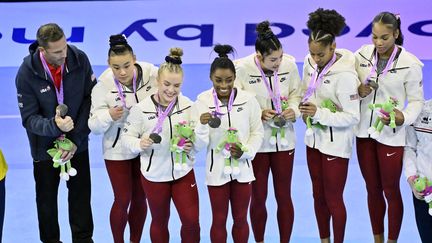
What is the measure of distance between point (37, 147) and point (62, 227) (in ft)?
4.15

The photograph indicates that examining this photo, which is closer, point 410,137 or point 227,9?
point 410,137

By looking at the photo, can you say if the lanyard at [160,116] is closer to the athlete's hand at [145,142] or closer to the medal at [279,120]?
the athlete's hand at [145,142]

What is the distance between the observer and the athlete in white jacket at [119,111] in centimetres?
623

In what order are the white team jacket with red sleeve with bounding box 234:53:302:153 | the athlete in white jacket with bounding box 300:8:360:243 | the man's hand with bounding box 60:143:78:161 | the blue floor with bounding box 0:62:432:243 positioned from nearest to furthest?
the athlete in white jacket with bounding box 300:8:360:243, the man's hand with bounding box 60:143:78:161, the white team jacket with red sleeve with bounding box 234:53:302:153, the blue floor with bounding box 0:62:432:243

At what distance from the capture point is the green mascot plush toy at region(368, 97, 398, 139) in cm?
615

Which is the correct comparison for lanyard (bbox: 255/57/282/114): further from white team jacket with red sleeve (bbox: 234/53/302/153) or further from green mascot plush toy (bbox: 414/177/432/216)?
green mascot plush toy (bbox: 414/177/432/216)

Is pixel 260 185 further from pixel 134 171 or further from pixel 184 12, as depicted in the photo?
pixel 184 12

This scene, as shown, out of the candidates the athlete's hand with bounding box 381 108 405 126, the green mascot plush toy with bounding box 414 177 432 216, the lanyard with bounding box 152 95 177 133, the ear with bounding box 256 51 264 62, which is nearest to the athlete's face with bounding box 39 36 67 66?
the lanyard with bounding box 152 95 177 133

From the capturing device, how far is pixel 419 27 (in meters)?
11.4

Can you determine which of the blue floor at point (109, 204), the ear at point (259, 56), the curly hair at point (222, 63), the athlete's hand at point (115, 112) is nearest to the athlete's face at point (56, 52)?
the athlete's hand at point (115, 112)

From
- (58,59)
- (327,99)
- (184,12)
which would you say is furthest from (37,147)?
(184,12)

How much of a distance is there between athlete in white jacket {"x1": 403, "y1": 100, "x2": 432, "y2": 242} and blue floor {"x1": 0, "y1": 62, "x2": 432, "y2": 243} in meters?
1.00

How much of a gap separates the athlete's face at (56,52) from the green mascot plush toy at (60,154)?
0.58 metres

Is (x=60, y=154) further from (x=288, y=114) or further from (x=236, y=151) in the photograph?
(x=288, y=114)
